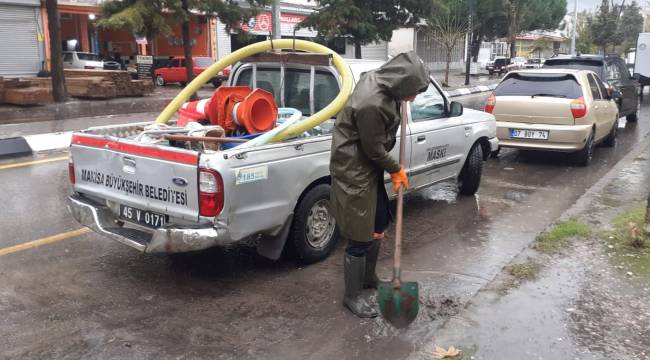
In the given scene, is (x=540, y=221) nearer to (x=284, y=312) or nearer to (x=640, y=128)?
(x=284, y=312)

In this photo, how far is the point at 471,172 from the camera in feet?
24.9

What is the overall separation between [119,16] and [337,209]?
16.8 meters

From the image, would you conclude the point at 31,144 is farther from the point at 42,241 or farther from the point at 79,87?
the point at 79,87

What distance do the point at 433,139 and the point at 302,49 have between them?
1.71m

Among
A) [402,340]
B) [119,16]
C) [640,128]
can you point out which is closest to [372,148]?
[402,340]

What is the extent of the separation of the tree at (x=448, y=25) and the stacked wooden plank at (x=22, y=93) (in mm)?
15728

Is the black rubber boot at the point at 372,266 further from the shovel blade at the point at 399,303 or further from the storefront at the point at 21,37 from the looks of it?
the storefront at the point at 21,37

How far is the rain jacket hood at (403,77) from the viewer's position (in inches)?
151

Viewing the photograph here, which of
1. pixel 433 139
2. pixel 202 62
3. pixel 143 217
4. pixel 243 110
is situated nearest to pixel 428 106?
pixel 433 139

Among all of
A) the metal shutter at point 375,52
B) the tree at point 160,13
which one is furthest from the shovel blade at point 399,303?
the metal shutter at point 375,52

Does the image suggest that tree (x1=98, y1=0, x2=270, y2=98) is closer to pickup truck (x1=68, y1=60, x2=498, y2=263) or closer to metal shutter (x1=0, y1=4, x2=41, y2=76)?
metal shutter (x1=0, y1=4, x2=41, y2=76)

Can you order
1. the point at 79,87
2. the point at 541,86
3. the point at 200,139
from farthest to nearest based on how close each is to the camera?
the point at 79,87 → the point at 541,86 → the point at 200,139

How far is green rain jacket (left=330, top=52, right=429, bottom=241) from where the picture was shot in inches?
151

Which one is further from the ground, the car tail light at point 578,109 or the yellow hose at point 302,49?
the yellow hose at point 302,49
